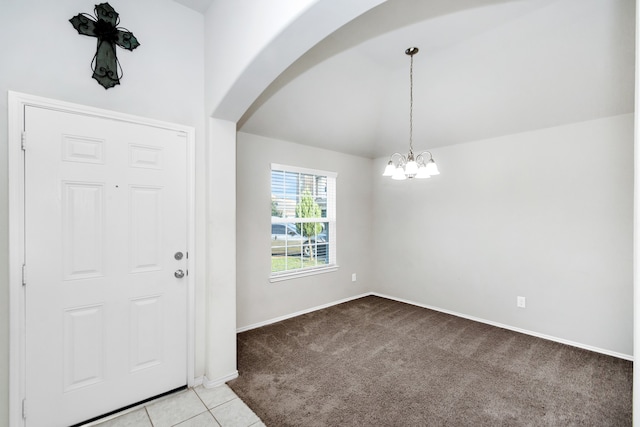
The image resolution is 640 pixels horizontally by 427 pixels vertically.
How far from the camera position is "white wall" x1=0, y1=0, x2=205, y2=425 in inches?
63.5

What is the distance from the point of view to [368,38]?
265 cm

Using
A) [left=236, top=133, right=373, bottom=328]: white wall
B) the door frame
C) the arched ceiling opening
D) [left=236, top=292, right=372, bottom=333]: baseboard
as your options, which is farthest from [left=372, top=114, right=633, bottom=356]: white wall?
the door frame

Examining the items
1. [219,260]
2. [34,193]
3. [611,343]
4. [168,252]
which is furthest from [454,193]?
[34,193]

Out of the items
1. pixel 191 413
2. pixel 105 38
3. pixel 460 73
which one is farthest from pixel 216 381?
pixel 460 73

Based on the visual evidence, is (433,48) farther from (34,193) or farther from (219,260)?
(34,193)

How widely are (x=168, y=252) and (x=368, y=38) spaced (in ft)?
8.38

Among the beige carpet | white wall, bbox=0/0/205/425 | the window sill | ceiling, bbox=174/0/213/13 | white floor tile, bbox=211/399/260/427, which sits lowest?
the beige carpet

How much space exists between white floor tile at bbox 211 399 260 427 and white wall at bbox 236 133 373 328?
1.32 meters

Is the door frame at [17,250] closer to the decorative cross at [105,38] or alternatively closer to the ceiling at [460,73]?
the decorative cross at [105,38]

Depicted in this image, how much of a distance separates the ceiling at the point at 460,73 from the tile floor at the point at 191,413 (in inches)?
103

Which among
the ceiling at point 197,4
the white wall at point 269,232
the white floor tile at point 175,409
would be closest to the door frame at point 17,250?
the white floor tile at point 175,409

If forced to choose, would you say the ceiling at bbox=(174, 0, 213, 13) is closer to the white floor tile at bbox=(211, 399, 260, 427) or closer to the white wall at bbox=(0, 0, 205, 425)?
the white wall at bbox=(0, 0, 205, 425)

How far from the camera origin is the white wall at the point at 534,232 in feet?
9.13

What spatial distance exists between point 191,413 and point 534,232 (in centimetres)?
376
